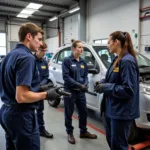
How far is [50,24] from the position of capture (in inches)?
622

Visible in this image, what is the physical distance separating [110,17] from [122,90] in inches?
→ 314

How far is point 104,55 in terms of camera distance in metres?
3.97

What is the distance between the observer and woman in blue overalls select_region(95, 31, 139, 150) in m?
1.84

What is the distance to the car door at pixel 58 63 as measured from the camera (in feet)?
16.5

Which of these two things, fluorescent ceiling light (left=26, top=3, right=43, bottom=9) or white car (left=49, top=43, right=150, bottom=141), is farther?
fluorescent ceiling light (left=26, top=3, right=43, bottom=9)

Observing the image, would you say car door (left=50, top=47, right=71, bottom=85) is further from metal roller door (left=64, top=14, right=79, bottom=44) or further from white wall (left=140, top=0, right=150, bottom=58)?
metal roller door (left=64, top=14, right=79, bottom=44)

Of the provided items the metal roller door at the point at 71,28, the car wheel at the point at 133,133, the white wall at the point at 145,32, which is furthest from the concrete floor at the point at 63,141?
the metal roller door at the point at 71,28

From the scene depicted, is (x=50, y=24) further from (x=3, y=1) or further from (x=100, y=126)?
(x=100, y=126)

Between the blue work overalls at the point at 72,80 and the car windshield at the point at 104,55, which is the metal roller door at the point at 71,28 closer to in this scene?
the car windshield at the point at 104,55

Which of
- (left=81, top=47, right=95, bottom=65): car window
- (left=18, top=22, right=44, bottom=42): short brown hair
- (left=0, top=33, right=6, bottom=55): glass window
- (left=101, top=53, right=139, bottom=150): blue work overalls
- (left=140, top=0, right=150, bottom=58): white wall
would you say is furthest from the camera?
(left=0, top=33, right=6, bottom=55): glass window

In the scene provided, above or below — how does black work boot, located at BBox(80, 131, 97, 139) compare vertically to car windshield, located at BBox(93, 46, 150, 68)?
below

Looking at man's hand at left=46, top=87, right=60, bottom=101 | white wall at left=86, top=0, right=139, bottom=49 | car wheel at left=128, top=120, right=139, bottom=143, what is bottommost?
car wheel at left=128, top=120, right=139, bottom=143

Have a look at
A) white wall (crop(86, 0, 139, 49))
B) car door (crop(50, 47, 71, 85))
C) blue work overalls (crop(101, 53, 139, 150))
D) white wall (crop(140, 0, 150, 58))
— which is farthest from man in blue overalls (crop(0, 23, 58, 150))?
white wall (crop(86, 0, 139, 49))

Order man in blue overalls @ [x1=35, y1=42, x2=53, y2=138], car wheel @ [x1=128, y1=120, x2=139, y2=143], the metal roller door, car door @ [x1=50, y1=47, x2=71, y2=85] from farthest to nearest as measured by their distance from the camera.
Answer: the metal roller door, car door @ [x1=50, y1=47, x2=71, y2=85], man in blue overalls @ [x1=35, y1=42, x2=53, y2=138], car wheel @ [x1=128, y1=120, x2=139, y2=143]
